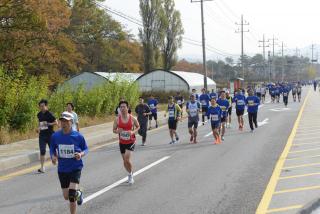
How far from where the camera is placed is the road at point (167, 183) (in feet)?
27.1

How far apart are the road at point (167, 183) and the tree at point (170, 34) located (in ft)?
165

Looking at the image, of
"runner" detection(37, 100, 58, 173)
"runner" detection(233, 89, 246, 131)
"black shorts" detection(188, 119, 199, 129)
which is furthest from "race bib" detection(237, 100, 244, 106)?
"runner" detection(37, 100, 58, 173)

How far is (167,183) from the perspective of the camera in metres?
10.2

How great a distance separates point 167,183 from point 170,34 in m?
57.9

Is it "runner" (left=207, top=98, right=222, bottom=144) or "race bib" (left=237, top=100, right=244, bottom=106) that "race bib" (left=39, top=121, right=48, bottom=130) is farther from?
"race bib" (left=237, top=100, right=244, bottom=106)

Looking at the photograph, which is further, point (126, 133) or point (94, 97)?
point (94, 97)

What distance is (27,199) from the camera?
9.13m

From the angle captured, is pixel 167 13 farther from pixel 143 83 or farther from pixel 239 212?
pixel 239 212

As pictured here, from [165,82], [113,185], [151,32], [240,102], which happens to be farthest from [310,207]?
[151,32]

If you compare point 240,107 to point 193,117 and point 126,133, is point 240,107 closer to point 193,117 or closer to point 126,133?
point 193,117

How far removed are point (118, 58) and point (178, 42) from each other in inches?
335

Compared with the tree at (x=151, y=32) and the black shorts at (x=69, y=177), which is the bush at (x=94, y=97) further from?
the tree at (x=151, y=32)

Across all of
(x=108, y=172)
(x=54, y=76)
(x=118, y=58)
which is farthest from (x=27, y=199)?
(x=118, y=58)

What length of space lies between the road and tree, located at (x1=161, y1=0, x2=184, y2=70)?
50359 mm
